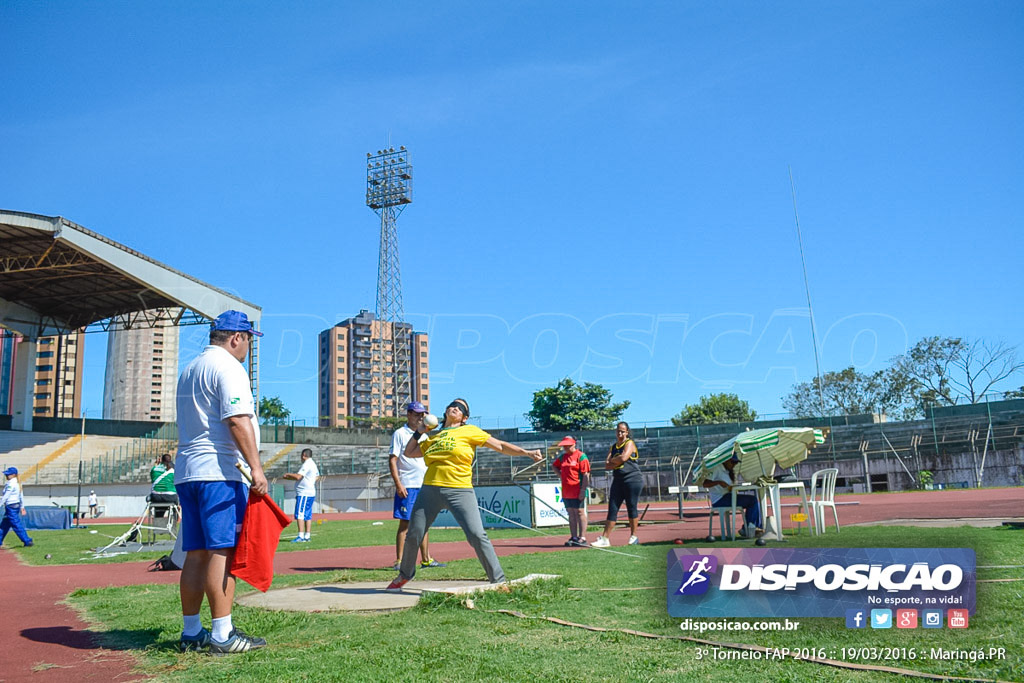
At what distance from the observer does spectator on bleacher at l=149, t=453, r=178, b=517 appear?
1327cm

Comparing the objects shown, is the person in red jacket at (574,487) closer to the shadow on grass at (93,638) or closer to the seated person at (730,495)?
the seated person at (730,495)

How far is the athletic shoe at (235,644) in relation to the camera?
4.42 m

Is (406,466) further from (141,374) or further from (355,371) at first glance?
(141,374)

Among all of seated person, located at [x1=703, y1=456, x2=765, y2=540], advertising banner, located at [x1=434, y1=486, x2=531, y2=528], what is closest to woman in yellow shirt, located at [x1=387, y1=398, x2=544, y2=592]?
seated person, located at [x1=703, y1=456, x2=765, y2=540]

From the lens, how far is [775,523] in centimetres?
941

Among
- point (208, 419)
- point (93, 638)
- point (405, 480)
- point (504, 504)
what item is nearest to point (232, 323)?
point (208, 419)

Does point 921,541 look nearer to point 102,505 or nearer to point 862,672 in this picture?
point 862,672

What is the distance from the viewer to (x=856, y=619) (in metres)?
3.70

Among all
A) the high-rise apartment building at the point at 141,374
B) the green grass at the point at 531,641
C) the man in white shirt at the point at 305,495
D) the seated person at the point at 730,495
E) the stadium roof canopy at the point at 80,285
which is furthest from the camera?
the high-rise apartment building at the point at 141,374

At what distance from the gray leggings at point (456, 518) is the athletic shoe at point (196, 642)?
2199mm

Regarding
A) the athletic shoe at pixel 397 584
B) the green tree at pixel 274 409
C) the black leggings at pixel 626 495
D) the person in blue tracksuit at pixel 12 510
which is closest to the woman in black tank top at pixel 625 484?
the black leggings at pixel 626 495

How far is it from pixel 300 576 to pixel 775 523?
5.59 metres

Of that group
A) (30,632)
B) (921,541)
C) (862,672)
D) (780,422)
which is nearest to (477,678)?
(862,672)

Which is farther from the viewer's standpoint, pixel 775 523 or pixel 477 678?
pixel 775 523
